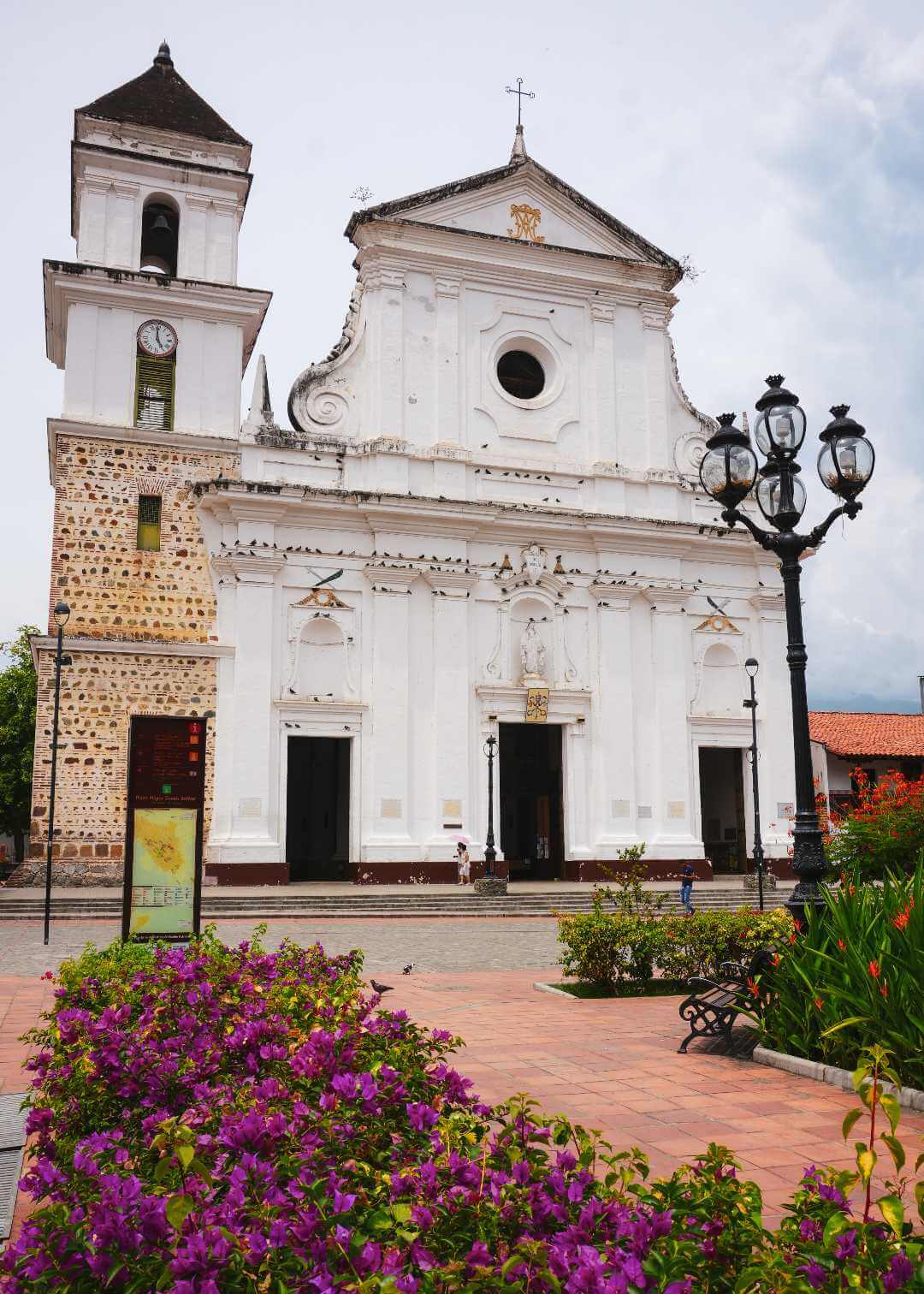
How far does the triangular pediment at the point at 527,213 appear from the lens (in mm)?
25297

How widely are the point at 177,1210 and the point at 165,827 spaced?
25.6 feet

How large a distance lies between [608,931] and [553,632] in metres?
15.7

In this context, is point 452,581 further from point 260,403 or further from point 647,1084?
point 647,1084

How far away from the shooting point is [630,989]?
991 centimetres

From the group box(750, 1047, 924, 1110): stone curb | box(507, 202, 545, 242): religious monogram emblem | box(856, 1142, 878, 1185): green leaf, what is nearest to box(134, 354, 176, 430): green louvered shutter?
box(507, 202, 545, 242): religious monogram emblem

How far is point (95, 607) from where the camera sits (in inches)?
856

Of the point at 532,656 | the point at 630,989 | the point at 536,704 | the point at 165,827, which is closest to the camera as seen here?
the point at 165,827

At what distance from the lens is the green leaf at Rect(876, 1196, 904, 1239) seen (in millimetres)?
2111

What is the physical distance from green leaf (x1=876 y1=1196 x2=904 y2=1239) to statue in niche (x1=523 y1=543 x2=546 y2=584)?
2298cm

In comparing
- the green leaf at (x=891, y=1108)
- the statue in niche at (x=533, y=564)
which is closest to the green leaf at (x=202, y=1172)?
the green leaf at (x=891, y=1108)

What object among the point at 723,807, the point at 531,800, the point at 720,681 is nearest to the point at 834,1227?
the point at 720,681

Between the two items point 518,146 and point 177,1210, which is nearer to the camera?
point 177,1210

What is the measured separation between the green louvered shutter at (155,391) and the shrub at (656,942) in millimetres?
→ 16756

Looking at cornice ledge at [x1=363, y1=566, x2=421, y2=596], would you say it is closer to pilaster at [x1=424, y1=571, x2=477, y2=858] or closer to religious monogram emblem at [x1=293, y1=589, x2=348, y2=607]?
pilaster at [x1=424, y1=571, x2=477, y2=858]
